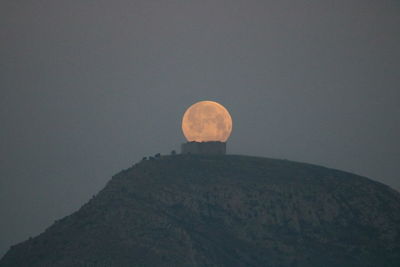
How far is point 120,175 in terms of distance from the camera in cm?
14688

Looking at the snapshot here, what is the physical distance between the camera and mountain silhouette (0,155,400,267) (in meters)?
127

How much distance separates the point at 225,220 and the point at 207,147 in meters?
15.5

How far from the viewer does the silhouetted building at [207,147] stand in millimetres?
148000

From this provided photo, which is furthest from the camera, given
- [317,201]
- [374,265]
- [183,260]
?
[317,201]

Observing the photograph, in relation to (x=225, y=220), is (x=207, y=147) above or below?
above

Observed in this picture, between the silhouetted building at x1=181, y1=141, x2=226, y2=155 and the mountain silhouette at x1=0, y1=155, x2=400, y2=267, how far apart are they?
1332 mm

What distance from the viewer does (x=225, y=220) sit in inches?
5413

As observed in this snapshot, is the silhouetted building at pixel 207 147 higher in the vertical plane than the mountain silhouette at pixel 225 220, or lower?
higher

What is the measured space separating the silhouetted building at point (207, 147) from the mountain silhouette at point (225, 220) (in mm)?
1332

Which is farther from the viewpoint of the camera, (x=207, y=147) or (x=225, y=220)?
(x=207, y=147)

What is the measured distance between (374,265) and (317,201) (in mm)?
14664

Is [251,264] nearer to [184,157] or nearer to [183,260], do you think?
[183,260]

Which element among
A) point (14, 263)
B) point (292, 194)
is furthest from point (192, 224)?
point (14, 263)

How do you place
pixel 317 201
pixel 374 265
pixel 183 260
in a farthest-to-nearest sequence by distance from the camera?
1. pixel 317 201
2. pixel 374 265
3. pixel 183 260
